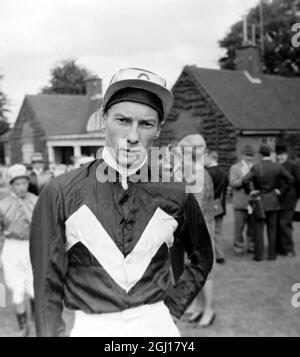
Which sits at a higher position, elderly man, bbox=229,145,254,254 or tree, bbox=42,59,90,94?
tree, bbox=42,59,90,94

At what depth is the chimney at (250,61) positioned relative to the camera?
17562mm

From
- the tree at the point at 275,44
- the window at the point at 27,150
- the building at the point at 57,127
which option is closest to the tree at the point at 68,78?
the building at the point at 57,127

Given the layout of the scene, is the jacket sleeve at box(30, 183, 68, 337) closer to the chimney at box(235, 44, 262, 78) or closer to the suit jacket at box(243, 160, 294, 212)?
the suit jacket at box(243, 160, 294, 212)

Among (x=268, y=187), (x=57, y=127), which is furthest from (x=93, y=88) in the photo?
(x=268, y=187)

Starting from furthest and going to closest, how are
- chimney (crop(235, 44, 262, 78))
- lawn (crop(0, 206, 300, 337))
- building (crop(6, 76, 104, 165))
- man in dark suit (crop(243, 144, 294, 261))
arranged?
building (crop(6, 76, 104, 165)) → chimney (crop(235, 44, 262, 78)) → man in dark suit (crop(243, 144, 294, 261)) → lawn (crop(0, 206, 300, 337))

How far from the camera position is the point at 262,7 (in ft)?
77.6

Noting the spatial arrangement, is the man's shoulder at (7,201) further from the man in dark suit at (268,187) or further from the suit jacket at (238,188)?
the suit jacket at (238,188)

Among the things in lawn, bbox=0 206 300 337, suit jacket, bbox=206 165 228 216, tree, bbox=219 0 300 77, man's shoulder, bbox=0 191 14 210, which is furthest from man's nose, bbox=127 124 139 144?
tree, bbox=219 0 300 77

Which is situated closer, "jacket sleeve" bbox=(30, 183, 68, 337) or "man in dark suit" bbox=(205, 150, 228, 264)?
"jacket sleeve" bbox=(30, 183, 68, 337)

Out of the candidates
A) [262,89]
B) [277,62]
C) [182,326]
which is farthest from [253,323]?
[277,62]

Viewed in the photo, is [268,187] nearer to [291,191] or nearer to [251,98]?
[291,191]

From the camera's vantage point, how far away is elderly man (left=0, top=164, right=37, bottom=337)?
388 centimetres

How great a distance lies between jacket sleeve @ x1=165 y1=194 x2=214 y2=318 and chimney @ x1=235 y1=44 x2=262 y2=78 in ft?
55.1
